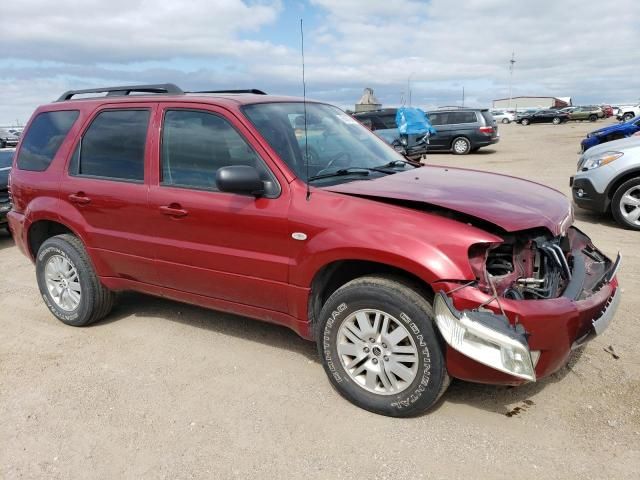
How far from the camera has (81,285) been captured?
15.3 ft

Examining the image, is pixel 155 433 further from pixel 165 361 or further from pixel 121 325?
pixel 121 325

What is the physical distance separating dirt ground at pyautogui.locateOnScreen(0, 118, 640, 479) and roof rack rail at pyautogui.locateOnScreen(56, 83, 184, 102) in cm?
198

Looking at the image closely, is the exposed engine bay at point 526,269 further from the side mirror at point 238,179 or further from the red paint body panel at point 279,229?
the side mirror at point 238,179

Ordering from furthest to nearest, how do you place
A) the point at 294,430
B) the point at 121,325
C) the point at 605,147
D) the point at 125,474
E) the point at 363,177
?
1. the point at 605,147
2. the point at 121,325
3. the point at 363,177
4. the point at 294,430
5. the point at 125,474

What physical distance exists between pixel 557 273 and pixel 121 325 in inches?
141

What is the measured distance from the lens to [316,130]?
410 centimetres

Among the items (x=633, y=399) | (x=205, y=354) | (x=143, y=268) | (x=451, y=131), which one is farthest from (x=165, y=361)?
(x=451, y=131)

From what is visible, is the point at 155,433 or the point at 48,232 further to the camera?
the point at 48,232

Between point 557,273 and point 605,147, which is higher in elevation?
point 605,147

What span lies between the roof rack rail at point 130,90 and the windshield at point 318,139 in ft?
3.09

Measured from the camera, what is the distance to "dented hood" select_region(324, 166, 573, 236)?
3078mm

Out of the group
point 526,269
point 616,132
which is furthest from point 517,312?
point 616,132

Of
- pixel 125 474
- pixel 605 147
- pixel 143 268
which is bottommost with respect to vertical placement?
pixel 125 474

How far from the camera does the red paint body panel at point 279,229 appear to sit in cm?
292
